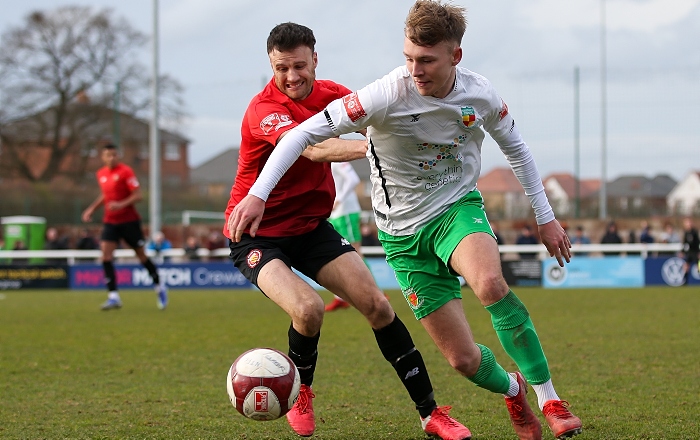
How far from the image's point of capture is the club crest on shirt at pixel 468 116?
4555mm

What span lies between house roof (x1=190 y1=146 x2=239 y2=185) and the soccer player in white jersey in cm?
2403

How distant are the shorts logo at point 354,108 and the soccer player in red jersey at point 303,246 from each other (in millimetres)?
390

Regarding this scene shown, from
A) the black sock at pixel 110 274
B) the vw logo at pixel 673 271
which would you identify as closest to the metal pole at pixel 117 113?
the black sock at pixel 110 274

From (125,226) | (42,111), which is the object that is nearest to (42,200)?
(42,111)

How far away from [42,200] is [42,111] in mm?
8076

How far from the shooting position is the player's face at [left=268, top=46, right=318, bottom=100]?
5.03 metres

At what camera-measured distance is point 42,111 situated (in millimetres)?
37875

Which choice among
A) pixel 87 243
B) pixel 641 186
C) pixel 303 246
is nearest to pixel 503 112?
pixel 303 246

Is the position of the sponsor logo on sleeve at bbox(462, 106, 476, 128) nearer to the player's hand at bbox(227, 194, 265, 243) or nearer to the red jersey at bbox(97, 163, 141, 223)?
the player's hand at bbox(227, 194, 265, 243)

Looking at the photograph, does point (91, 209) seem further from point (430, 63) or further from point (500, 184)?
point (500, 184)

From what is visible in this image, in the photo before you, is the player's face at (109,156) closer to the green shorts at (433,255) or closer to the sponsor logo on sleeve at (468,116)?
the green shorts at (433,255)

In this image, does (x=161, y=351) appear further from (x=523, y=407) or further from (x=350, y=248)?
(x=523, y=407)

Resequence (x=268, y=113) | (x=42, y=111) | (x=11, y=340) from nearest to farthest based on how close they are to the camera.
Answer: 1. (x=268, y=113)
2. (x=11, y=340)
3. (x=42, y=111)

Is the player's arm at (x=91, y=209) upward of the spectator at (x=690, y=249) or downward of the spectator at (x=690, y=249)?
upward
